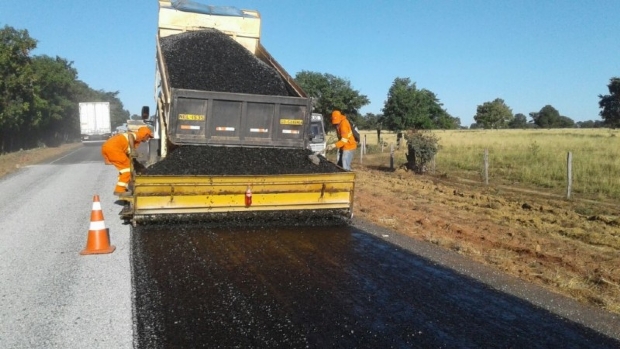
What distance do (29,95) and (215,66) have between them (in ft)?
109

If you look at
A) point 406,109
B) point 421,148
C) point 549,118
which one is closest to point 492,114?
point 549,118

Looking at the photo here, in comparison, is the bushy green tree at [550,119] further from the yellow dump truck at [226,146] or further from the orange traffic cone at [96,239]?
the orange traffic cone at [96,239]

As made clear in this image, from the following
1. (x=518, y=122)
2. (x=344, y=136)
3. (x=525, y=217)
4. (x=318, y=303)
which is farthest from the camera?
(x=518, y=122)

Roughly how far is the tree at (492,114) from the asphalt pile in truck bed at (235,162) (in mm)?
89989

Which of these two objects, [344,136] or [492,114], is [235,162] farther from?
[492,114]

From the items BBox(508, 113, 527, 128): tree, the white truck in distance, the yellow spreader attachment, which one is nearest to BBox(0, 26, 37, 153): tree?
the white truck in distance

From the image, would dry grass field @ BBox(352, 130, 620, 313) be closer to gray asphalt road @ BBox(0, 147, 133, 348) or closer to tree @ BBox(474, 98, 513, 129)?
gray asphalt road @ BBox(0, 147, 133, 348)

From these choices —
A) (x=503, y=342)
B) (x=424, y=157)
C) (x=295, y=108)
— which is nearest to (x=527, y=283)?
(x=503, y=342)

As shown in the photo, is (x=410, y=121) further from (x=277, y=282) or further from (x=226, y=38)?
(x=277, y=282)

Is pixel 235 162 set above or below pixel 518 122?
below

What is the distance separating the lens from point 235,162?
8.45 meters

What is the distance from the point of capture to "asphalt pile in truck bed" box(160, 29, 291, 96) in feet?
31.8

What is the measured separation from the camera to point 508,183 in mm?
16734

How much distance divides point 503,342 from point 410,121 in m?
34.0
